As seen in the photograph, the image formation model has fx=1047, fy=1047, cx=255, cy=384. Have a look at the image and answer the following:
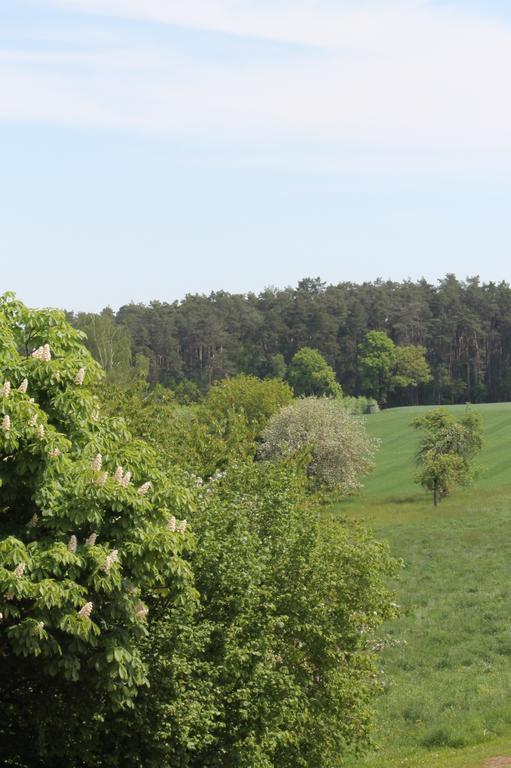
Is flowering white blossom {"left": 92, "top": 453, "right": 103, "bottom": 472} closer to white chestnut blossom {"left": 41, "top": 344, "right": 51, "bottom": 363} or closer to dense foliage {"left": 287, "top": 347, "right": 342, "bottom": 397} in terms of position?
white chestnut blossom {"left": 41, "top": 344, "right": 51, "bottom": 363}

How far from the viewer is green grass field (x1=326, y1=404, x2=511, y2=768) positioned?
29.2 metres

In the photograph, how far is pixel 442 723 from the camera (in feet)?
99.5

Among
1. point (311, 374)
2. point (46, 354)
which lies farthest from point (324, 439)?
point (311, 374)

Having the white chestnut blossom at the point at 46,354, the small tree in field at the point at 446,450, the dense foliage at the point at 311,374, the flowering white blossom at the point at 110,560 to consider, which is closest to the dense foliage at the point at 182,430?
the white chestnut blossom at the point at 46,354

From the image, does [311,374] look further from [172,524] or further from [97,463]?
[97,463]

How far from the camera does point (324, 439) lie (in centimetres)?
8481

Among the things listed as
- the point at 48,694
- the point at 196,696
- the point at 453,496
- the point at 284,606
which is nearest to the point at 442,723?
the point at 284,606

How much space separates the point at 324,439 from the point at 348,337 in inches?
3861

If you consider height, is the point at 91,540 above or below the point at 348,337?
below

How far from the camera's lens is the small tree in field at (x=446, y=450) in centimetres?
7781

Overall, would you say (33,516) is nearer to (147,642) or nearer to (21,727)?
(147,642)

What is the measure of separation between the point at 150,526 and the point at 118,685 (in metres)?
2.96

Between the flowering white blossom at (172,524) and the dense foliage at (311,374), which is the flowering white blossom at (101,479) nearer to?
the flowering white blossom at (172,524)

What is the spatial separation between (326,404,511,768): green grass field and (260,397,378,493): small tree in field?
4259mm
